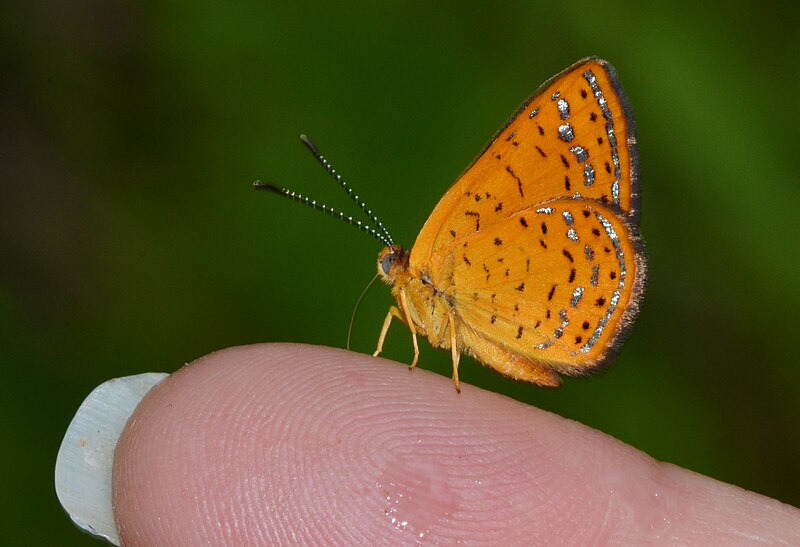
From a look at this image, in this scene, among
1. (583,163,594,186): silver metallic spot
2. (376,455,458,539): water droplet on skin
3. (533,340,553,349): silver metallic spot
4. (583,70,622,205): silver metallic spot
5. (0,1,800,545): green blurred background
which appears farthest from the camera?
(0,1,800,545): green blurred background

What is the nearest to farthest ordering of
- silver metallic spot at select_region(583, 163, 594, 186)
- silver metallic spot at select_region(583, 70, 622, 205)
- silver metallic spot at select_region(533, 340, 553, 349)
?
silver metallic spot at select_region(583, 70, 622, 205), silver metallic spot at select_region(583, 163, 594, 186), silver metallic spot at select_region(533, 340, 553, 349)

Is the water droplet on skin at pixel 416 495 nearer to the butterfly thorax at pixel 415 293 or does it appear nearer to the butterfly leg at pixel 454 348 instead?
the butterfly leg at pixel 454 348

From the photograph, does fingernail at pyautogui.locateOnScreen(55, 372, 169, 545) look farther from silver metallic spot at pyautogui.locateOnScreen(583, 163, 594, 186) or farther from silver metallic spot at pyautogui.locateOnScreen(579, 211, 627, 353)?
silver metallic spot at pyautogui.locateOnScreen(583, 163, 594, 186)

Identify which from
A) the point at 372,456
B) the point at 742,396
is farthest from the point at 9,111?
the point at 742,396

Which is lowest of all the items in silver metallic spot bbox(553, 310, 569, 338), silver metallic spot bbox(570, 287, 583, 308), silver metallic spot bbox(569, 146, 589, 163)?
silver metallic spot bbox(553, 310, 569, 338)

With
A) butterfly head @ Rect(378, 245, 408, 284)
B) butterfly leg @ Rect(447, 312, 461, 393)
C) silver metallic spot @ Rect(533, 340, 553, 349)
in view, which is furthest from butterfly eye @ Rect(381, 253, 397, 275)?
silver metallic spot @ Rect(533, 340, 553, 349)

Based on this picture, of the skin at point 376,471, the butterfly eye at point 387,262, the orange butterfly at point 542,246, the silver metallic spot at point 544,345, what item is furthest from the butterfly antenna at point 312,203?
the silver metallic spot at point 544,345

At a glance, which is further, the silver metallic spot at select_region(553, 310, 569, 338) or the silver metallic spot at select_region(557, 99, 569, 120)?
the silver metallic spot at select_region(553, 310, 569, 338)

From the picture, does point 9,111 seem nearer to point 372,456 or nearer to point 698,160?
Answer: point 372,456
